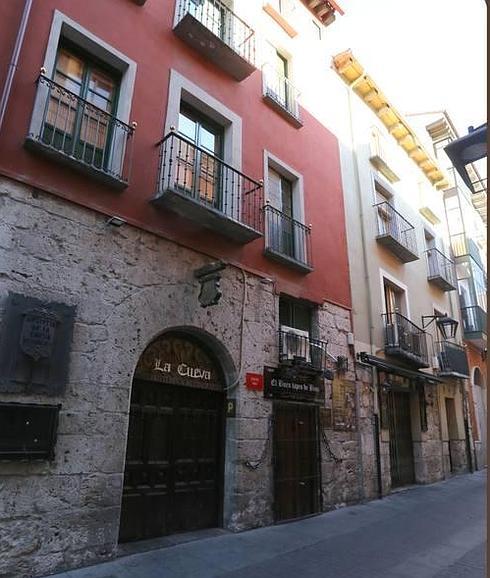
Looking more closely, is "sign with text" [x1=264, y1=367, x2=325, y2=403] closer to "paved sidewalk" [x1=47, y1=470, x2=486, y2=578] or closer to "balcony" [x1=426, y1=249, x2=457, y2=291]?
"paved sidewalk" [x1=47, y1=470, x2=486, y2=578]

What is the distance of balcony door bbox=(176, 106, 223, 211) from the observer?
22.9ft

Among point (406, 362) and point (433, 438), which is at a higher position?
point (406, 362)

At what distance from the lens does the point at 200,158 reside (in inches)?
286

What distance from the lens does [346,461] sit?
28.0 feet

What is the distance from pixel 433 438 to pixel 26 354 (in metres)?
11.3

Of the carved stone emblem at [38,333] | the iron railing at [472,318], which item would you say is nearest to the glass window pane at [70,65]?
the carved stone emblem at [38,333]

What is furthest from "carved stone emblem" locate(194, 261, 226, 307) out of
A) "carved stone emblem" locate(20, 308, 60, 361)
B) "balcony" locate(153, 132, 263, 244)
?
"carved stone emblem" locate(20, 308, 60, 361)

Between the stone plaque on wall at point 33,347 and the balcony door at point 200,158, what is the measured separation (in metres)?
2.96

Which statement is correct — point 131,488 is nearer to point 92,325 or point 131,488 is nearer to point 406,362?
point 92,325

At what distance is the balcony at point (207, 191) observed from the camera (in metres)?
6.38

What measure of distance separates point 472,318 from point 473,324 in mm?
278

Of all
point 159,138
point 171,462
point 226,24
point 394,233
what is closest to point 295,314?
point 171,462

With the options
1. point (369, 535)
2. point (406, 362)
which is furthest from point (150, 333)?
point (406, 362)

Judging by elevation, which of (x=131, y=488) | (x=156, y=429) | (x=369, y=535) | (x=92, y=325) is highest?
(x=92, y=325)
